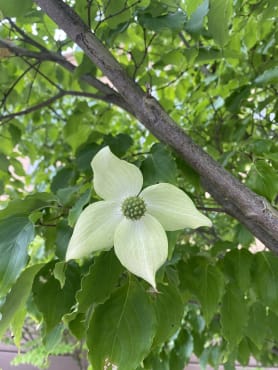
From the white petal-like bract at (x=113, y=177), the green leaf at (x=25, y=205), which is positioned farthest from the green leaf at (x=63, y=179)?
the white petal-like bract at (x=113, y=177)

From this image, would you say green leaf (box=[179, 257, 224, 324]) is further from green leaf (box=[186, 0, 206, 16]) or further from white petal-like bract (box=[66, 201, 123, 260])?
green leaf (box=[186, 0, 206, 16])

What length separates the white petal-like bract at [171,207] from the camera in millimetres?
313

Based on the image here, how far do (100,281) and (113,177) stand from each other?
113mm

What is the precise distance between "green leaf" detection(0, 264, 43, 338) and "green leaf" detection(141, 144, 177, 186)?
150 mm

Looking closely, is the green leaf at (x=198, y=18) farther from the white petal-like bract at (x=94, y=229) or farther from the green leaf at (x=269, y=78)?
the white petal-like bract at (x=94, y=229)

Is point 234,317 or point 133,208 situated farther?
point 234,317

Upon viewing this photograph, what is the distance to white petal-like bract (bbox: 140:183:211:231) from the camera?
31 cm

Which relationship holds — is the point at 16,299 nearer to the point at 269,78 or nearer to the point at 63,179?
the point at 63,179

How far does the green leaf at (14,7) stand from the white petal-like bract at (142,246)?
0.30 m

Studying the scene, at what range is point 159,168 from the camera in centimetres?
41

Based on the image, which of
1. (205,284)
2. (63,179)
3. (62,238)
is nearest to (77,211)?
(62,238)

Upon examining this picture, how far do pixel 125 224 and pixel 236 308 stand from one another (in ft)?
0.80

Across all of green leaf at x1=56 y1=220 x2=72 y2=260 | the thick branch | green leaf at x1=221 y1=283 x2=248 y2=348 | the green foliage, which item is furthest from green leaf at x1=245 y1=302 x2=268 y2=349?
green leaf at x1=56 y1=220 x2=72 y2=260

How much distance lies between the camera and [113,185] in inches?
12.9
